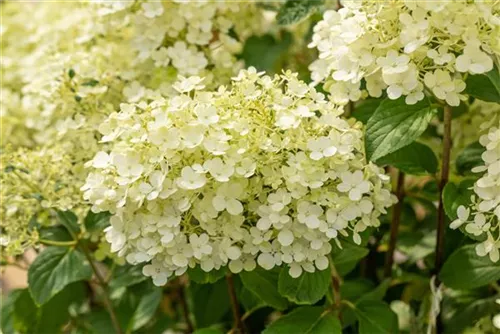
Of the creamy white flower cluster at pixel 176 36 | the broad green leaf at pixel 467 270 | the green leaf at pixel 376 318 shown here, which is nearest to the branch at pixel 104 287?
the creamy white flower cluster at pixel 176 36

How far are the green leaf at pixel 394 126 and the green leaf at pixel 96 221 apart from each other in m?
0.34

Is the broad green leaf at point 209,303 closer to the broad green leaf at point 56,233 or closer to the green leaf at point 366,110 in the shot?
the broad green leaf at point 56,233

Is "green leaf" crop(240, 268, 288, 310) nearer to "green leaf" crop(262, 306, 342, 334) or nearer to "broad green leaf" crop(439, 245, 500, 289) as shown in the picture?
"green leaf" crop(262, 306, 342, 334)

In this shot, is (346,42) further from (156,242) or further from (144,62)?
(144,62)

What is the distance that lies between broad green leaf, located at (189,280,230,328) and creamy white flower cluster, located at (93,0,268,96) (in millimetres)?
303

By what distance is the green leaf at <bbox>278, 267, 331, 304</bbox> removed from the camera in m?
0.91

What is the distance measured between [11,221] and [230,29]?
419mm

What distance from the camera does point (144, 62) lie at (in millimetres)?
1160

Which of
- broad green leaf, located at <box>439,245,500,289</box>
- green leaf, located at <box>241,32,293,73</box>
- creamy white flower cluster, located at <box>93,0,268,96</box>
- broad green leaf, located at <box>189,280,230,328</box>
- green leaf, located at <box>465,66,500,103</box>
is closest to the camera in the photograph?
green leaf, located at <box>465,66,500,103</box>

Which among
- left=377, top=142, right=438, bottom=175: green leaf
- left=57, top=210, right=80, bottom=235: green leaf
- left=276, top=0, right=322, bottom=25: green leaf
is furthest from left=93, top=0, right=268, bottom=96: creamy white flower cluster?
left=377, top=142, right=438, bottom=175: green leaf

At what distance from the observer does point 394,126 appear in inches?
34.7

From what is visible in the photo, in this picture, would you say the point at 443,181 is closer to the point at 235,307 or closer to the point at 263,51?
the point at 235,307

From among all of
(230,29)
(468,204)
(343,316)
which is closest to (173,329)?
(343,316)

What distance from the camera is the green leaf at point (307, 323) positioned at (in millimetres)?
951
